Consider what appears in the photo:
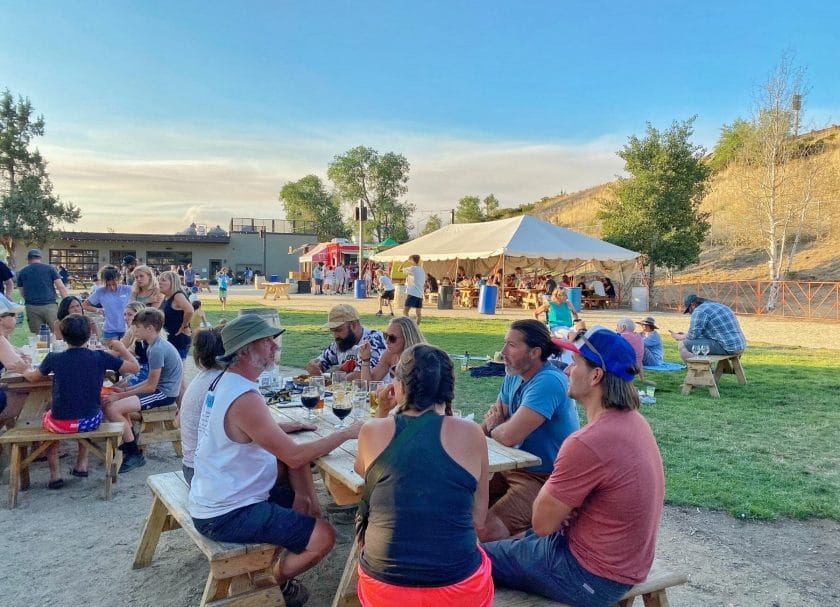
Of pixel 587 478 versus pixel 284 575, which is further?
pixel 284 575

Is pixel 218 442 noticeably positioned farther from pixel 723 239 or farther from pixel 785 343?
pixel 723 239

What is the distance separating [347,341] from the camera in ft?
16.4

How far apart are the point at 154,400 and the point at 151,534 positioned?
1902 millimetres

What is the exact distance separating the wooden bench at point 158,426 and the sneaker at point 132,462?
0.10 metres

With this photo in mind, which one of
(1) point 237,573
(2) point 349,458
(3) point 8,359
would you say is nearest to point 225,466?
(1) point 237,573

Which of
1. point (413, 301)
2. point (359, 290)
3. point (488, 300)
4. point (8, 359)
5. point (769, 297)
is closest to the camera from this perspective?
point (8, 359)

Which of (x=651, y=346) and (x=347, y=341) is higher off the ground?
(x=347, y=341)

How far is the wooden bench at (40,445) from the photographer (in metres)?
4.06

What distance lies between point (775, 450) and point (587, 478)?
14.2 feet

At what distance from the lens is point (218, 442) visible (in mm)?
2441

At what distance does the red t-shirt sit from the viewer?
2.02 metres

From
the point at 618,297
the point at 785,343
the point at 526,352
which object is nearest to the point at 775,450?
the point at 526,352

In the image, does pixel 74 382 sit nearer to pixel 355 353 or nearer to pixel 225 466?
pixel 355 353

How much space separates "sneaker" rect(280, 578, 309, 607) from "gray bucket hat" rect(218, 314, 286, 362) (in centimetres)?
116
